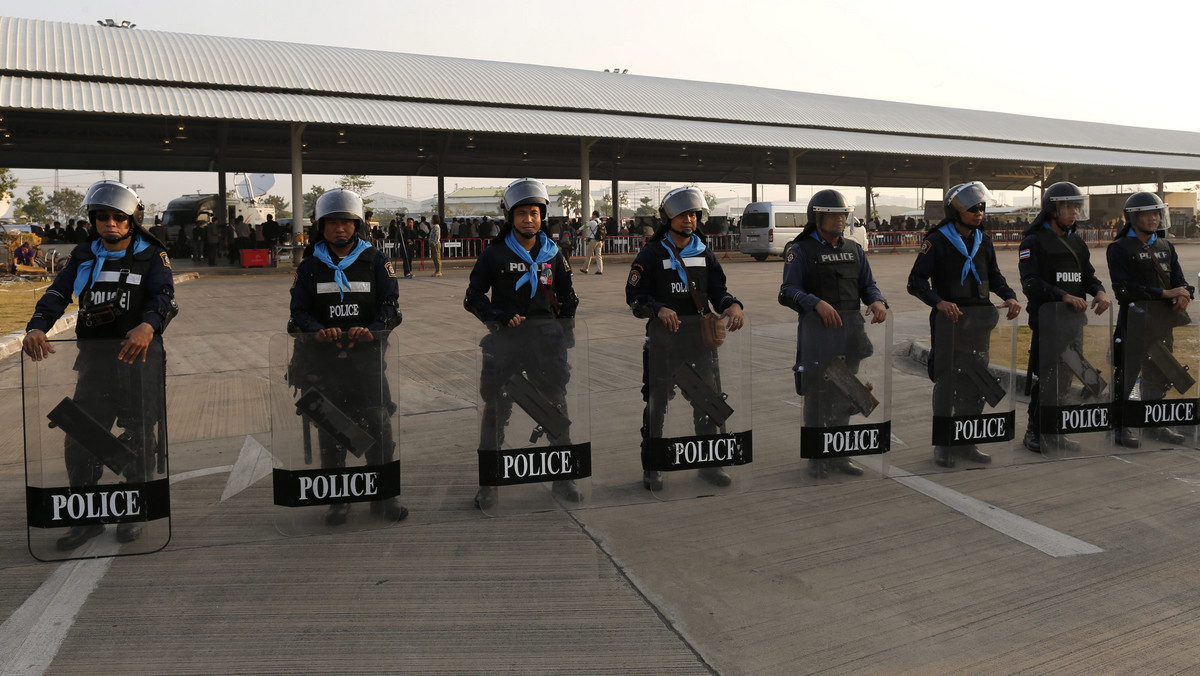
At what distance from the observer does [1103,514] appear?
16.9 ft

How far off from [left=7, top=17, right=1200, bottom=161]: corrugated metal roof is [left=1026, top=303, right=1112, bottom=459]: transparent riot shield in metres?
25.9

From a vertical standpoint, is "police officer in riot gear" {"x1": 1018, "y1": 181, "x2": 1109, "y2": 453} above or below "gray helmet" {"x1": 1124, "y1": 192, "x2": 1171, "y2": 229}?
below

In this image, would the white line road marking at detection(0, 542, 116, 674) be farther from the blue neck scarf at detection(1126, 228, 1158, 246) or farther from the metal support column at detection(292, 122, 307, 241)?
the metal support column at detection(292, 122, 307, 241)

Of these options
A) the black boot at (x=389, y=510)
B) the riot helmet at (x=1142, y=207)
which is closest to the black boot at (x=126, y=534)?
the black boot at (x=389, y=510)

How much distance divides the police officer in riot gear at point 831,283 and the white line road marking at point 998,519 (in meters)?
0.45

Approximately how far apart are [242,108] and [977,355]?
26.8 m

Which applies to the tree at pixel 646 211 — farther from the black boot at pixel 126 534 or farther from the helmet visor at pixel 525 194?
the black boot at pixel 126 534

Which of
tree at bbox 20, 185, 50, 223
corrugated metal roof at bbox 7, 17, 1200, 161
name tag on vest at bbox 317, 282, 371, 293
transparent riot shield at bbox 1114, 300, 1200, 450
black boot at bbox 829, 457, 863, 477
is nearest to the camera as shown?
name tag on vest at bbox 317, 282, 371, 293

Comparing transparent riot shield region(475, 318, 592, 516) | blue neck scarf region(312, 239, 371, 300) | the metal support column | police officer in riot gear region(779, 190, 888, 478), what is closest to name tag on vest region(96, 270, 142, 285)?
blue neck scarf region(312, 239, 371, 300)

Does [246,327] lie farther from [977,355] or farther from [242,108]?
[242,108]

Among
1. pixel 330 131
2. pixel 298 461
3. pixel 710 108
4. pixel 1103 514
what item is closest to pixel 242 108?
pixel 330 131

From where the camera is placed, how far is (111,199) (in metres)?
4.73

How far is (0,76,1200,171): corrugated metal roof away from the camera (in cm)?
2558

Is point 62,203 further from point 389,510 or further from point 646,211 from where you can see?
point 389,510
